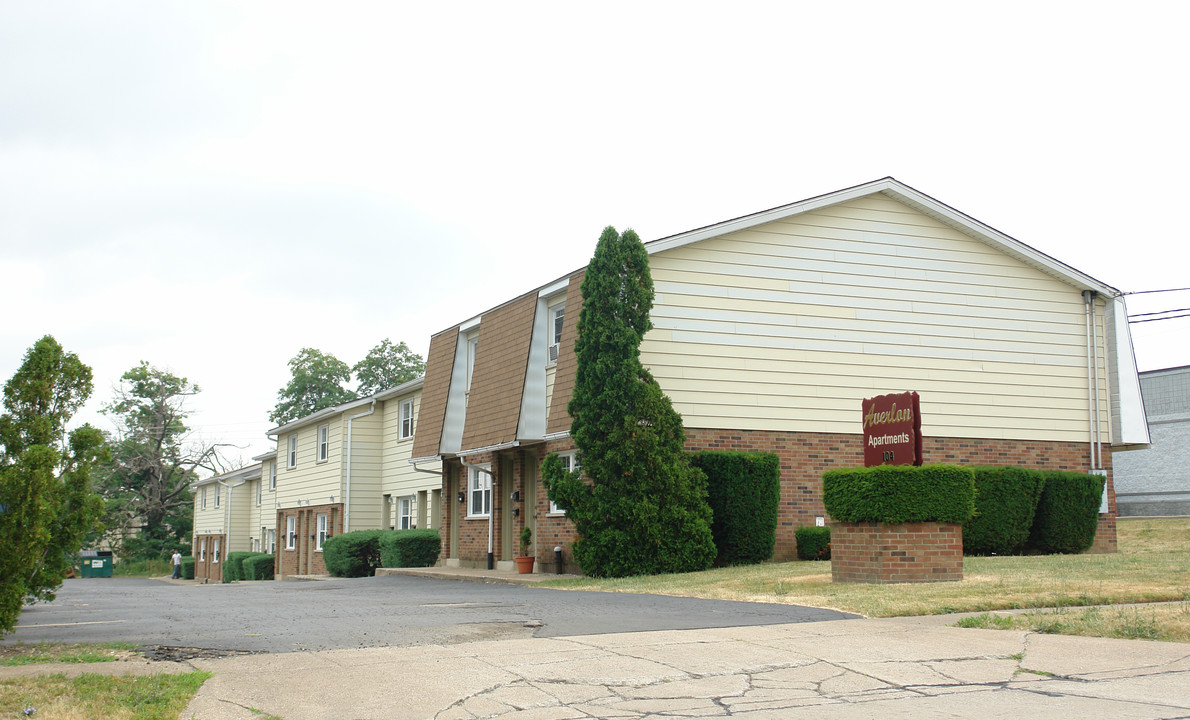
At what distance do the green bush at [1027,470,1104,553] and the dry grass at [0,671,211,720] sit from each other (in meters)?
17.1

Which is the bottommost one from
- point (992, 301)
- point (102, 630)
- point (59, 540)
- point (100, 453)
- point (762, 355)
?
point (102, 630)

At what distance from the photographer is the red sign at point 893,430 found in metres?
13.8

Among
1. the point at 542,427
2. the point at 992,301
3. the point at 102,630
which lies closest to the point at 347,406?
the point at 542,427

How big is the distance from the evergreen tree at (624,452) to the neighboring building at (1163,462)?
21.2 metres

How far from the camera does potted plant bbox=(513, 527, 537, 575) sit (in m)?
21.0

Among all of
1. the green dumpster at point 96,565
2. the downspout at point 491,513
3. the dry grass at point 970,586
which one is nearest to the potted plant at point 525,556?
the downspout at point 491,513

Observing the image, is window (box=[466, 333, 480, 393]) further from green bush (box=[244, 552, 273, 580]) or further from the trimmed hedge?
the trimmed hedge

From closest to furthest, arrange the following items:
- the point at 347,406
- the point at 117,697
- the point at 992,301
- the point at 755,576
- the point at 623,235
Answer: the point at 117,697 < the point at 755,576 < the point at 623,235 < the point at 992,301 < the point at 347,406

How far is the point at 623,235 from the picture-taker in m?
18.8

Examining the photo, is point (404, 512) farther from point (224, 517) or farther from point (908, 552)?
point (908, 552)

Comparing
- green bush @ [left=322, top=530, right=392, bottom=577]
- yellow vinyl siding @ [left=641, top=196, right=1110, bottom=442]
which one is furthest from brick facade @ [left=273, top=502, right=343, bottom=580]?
yellow vinyl siding @ [left=641, top=196, right=1110, bottom=442]

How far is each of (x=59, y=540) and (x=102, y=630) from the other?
160cm

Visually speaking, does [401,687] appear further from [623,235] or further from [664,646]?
[623,235]

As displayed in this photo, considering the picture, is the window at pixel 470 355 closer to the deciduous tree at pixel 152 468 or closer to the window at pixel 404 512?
the window at pixel 404 512
